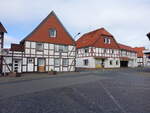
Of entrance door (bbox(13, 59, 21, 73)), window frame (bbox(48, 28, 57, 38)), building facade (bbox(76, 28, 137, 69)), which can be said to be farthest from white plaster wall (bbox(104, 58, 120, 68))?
entrance door (bbox(13, 59, 21, 73))

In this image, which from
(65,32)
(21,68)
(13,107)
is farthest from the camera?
(65,32)

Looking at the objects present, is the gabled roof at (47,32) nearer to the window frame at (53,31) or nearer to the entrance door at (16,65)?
the window frame at (53,31)

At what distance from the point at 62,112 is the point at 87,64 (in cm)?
2750

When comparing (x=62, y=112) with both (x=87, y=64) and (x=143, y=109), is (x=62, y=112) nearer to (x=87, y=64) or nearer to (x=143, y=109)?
(x=143, y=109)

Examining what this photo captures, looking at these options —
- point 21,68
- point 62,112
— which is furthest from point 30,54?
point 62,112

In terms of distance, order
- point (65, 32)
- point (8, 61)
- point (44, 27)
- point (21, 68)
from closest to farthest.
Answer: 1. point (8, 61)
2. point (21, 68)
3. point (44, 27)
4. point (65, 32)

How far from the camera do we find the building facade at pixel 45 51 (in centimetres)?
2017

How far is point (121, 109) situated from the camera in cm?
539

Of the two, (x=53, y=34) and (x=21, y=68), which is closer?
(x=21, y=68)

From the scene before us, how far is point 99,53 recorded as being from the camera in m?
32.8

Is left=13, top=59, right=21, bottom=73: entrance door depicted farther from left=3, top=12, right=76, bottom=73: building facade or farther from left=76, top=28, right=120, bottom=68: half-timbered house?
left=76, top=28, right=120, bottom=68: half-timbered house

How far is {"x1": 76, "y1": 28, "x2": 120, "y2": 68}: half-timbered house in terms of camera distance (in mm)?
31806

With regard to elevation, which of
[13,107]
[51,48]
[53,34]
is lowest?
[13,107]

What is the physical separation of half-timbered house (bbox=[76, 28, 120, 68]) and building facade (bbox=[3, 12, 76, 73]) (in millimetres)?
7250
